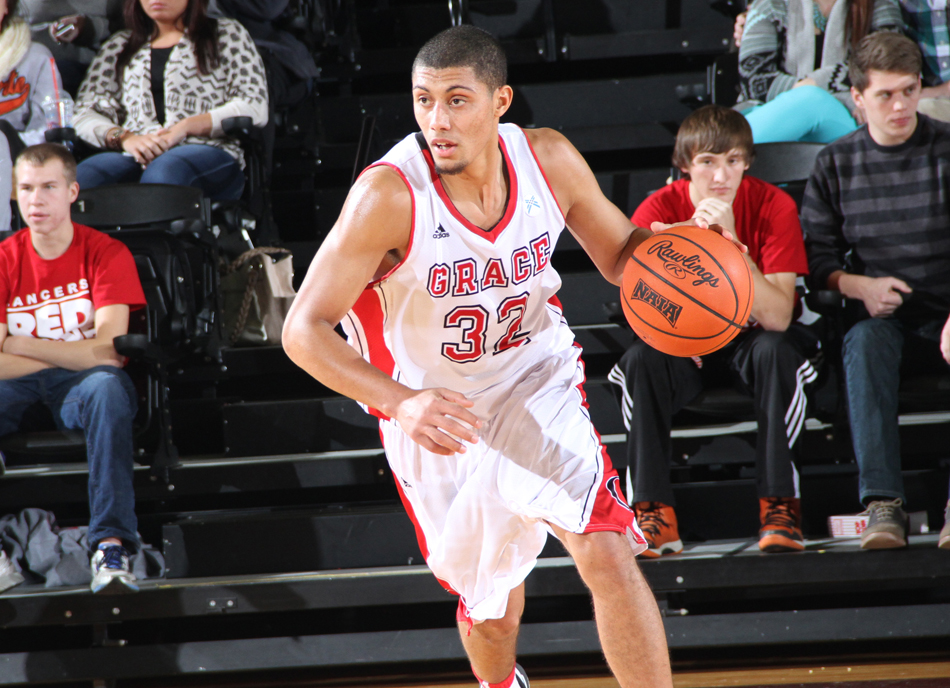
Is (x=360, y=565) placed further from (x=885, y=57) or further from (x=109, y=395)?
(x=885, y=57)

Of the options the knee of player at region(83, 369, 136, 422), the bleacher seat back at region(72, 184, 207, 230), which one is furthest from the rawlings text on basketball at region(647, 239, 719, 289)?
the bleacher seat back at region(72, 184, 207, 230)

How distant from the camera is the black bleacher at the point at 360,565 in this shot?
9.37 ft

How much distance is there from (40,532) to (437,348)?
1769 mm

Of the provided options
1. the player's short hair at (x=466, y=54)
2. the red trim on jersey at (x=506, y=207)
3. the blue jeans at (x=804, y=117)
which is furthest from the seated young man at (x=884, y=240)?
the player's short hair at (x=466, y=54)

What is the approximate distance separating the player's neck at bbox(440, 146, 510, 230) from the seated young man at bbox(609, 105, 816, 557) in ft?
2.78

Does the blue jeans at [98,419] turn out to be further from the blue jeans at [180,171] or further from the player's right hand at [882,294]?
the player's right hand at [882,294]

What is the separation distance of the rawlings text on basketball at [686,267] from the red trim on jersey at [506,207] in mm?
344

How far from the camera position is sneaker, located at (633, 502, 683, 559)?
283 centimetres

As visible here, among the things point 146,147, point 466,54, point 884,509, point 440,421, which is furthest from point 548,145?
point 146,147

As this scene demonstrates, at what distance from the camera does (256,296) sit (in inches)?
147

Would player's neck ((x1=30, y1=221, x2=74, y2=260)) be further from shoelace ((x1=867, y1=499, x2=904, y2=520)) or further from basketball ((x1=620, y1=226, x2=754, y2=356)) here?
shoelace ((x1=867, y1=499, x2=904, y2=520))

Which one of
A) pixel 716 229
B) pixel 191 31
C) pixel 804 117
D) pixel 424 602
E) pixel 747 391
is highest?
pixel 191 31

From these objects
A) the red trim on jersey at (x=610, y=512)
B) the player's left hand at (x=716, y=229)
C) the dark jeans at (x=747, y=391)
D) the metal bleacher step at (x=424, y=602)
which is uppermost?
the player's left hand at (x=716, y=229)

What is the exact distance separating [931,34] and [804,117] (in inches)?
29.2
